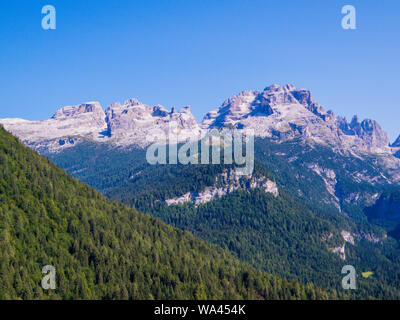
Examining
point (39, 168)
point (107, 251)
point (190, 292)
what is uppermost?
point (39, 168)

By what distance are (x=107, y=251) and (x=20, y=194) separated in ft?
116

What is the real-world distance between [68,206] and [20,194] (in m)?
16.7

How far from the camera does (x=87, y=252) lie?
140 meters

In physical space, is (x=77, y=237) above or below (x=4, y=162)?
below

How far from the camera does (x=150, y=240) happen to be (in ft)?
536

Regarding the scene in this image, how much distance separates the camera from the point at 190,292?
138 meters

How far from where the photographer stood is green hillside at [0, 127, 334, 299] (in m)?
125

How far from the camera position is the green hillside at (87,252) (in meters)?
125
